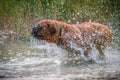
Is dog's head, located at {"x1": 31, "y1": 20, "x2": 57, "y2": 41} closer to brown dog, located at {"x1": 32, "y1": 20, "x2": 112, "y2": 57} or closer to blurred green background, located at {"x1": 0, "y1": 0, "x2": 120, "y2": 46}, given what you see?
brown dog, located at {"x1": 32, "y1": 20, "x2": 112, "y2": 57}

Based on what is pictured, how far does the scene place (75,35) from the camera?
7246mm

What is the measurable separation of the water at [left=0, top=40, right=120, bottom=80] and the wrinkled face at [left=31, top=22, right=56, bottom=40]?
0.31 meters

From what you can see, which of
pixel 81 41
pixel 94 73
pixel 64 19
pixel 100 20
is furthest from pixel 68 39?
pixel 100 20

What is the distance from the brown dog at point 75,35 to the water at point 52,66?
21cm

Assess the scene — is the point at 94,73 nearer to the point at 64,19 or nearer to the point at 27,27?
the point at 64,19

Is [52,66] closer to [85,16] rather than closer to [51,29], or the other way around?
[51,29]

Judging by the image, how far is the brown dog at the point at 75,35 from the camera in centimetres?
718

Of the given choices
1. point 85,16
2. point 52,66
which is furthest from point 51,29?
point 85,16

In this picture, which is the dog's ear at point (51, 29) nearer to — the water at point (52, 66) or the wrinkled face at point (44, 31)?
the wrinkled face at point (44, 31)

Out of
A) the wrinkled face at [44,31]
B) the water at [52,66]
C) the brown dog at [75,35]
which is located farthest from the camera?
the wrinkled face at [44,31]

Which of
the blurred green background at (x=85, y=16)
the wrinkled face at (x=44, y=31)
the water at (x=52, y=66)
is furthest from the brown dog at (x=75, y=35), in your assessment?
the blurred green background at (x=85, y=16)

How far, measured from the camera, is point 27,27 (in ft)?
37.7

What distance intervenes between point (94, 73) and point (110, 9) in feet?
20.2

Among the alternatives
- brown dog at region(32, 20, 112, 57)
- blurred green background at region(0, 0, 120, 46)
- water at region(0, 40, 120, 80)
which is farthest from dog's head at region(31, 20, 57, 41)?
blurred green background at region(0, 0, 120, 46)
